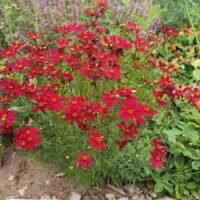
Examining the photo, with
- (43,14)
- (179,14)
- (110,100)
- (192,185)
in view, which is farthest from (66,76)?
(179,14)

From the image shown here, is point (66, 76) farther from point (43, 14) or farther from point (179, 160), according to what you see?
point (43, 14)

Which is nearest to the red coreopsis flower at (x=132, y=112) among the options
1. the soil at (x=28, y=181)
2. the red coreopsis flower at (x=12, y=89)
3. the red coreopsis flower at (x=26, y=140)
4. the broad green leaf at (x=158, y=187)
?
the red coreopsis flower at (x=26, y=140)

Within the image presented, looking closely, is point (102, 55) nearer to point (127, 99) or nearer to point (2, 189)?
point (127, 99)

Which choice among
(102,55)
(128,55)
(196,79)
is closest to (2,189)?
(102,55)

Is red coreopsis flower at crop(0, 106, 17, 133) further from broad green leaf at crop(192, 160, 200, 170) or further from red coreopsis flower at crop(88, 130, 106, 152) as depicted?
broad green leaf at crop(192, 160, 200, 170)

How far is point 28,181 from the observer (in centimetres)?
256

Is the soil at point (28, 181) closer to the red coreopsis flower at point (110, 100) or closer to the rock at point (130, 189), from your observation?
the rock at point (130, 189)

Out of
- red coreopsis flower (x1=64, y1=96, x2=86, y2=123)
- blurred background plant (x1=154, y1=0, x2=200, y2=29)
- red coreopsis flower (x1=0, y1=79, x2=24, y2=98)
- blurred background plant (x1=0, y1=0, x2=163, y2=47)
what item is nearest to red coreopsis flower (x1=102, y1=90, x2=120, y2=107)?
red coreopsis flower (x1=64, y1=96, x2=86, y2=123)

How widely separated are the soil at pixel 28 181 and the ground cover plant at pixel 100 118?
10cm

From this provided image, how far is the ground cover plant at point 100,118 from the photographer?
2053 millimetres

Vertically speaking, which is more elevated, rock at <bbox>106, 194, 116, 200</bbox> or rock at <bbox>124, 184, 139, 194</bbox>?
rock at <bbox>124, 184, 139, 194</bbox>

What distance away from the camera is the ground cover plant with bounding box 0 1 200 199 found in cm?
205

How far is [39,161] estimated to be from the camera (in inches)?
99.6

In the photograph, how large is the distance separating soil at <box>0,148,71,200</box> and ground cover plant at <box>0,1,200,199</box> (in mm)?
101
